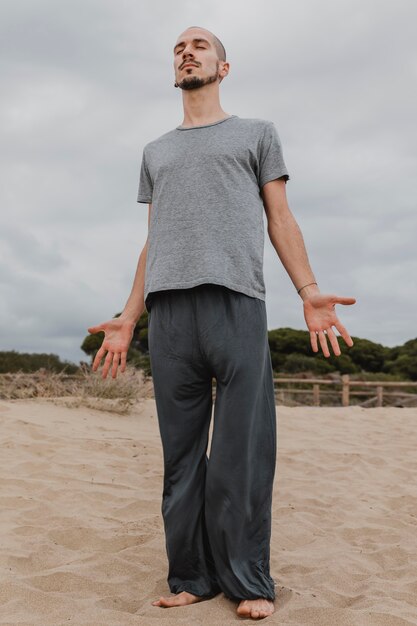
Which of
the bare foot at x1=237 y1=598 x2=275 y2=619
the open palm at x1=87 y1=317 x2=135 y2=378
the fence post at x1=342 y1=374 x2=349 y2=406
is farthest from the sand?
the fence post at x1=342 y1=374 x2=349 y2=406

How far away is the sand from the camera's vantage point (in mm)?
2742

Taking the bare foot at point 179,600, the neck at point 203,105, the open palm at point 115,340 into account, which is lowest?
the bare foot at point 179,600

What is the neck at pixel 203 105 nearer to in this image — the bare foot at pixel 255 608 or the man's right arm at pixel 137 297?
the man's right arm at pixel 137 297

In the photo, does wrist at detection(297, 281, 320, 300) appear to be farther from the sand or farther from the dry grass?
the dry grass

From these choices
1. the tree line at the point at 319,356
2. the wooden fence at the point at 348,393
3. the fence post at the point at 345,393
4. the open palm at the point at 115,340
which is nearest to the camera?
the open palm at the point at 115,340

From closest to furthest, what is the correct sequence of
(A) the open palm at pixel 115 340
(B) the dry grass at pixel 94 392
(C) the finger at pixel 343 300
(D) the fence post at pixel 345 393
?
1. (C) the finger at pixel 343 300
2. (A) the open palm at pixel 115 340
3. (B) the dry grass at pixel 94 392
4. (D) the fence post at pixel 345 393

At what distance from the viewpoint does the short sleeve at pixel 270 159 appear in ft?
9.32

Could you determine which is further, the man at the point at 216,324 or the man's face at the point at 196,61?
the man's face at the point at 196,61

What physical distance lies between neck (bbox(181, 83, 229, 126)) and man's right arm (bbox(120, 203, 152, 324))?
45cm

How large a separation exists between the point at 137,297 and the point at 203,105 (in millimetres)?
879

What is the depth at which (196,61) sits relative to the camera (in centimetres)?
287

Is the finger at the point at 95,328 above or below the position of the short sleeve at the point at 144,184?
below

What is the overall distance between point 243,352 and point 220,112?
1.06 m

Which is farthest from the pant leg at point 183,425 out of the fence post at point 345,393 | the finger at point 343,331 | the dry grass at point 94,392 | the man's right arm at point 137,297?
the fence post at point 345,393
